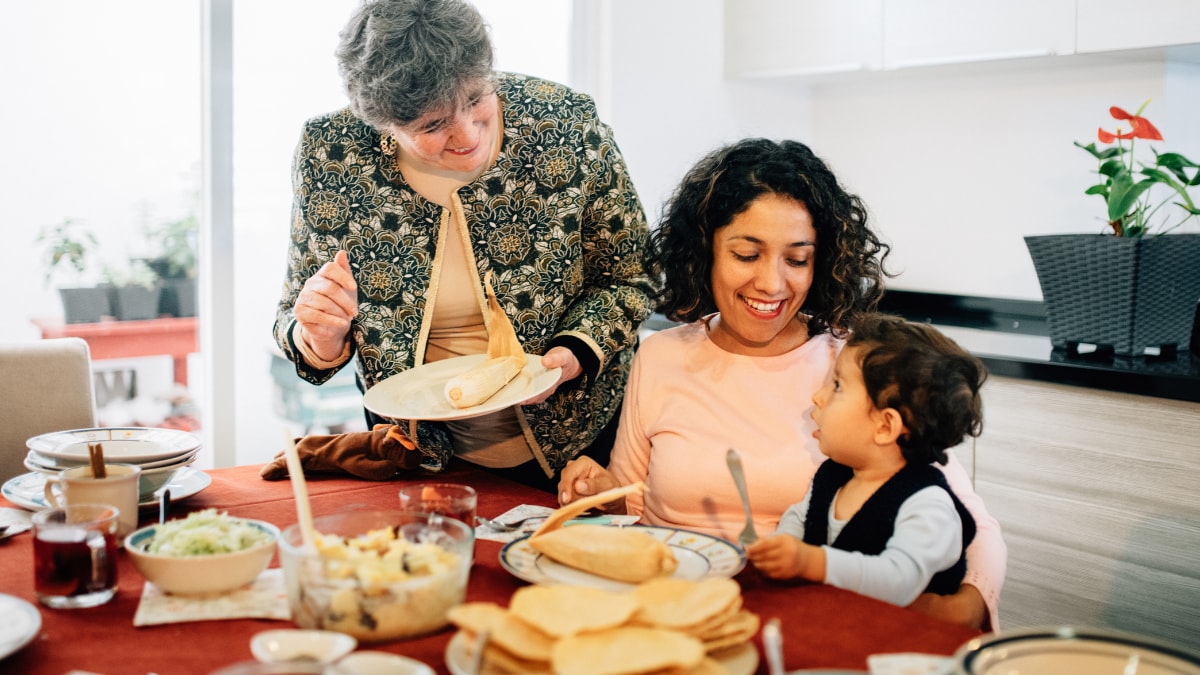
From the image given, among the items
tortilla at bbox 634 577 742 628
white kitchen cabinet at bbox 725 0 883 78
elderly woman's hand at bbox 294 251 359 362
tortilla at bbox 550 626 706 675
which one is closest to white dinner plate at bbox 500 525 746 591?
tortilla at bbox 634 577 742 628

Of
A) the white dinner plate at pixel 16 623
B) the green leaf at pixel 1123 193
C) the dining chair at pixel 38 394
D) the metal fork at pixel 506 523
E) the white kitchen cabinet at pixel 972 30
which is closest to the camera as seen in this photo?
the white dinner plate at pixel 16 623

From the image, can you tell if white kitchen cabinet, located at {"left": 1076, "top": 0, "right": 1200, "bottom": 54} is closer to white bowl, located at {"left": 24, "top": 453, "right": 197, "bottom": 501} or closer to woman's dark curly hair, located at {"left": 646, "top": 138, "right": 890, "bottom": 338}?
woman's dark curly hair, located at {"left": 646, "top": 138, "right": 890, "bottom": 338}

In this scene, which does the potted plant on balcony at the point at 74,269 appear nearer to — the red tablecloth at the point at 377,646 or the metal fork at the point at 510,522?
the red tablecloth at the point at 377,646

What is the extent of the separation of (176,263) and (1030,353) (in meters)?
2.43

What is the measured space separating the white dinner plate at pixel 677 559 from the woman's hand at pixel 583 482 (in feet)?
0.90

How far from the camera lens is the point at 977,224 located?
3459 mm

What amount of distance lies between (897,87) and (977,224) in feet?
1.85

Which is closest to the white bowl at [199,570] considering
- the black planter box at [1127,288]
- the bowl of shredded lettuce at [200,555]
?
the bowl of shredded lettuce at [200,555]

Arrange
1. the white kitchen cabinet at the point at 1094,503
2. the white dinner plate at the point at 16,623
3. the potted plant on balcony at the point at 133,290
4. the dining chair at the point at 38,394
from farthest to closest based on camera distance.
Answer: the potted plant on balcony at the point at 133,290 → the white kitchen cabinet at the point at 1094,503 → the dining chair at the point at 38,394 → the white dinner plate at the point at 16,623

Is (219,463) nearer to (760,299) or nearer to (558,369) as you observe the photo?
(558,369)

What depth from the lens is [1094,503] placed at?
2.47m

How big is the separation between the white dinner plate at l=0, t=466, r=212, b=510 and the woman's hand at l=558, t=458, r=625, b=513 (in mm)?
562

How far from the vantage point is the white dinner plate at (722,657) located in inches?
37.8

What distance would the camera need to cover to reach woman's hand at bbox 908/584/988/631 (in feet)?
4.48
